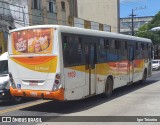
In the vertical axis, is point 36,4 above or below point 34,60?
above

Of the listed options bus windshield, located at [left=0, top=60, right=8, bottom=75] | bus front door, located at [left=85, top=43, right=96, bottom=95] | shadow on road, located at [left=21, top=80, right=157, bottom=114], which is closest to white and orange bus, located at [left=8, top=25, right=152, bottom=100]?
bus front door, located at [left=85, top=43, right=96, bottom=95]

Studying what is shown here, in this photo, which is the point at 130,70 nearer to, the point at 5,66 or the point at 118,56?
the point at 118,56

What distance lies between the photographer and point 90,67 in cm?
1348

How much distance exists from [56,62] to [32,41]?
122cm

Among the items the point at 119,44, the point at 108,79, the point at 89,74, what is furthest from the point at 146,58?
the point at 89,74

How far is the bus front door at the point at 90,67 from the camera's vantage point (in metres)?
13.2

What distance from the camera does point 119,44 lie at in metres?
16.8

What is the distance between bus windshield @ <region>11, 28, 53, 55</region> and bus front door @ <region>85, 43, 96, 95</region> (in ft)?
6.47

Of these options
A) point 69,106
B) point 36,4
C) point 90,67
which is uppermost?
point 36,4

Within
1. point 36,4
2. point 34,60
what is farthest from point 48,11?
point 34,60

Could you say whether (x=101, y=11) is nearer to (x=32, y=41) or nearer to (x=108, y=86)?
(x=108, y=86)

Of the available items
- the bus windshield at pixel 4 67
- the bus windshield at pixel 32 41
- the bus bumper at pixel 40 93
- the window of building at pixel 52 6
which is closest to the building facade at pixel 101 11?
the window of building at pixel 52 6

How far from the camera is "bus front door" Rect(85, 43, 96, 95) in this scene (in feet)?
43.4

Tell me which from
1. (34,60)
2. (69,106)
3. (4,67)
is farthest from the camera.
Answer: (4,67)
